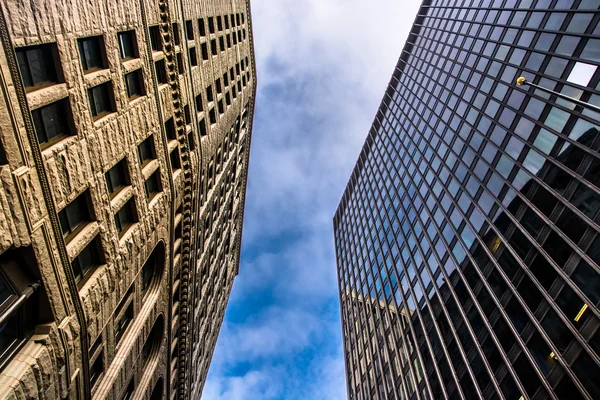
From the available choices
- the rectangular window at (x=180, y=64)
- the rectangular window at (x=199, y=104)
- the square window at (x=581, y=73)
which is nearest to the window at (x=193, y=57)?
the rectangular window at (x=199, y=104)

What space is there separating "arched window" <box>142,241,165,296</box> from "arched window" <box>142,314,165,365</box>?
12.1 feet

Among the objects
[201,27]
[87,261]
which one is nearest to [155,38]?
[201,27]

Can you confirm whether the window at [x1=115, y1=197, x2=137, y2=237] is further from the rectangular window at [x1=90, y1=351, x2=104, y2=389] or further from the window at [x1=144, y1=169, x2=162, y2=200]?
the rectangular window at [x1=90, y1=351, x2=104, y2=389]

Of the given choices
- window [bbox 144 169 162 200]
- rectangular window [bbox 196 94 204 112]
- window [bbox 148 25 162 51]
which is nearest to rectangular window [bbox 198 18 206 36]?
rectangular window [bbox 196 94 204 112]

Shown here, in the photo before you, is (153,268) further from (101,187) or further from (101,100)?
(101,100)

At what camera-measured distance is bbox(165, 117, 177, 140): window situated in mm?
22825

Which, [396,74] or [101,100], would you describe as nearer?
[101,100]

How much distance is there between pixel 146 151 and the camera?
19.9m

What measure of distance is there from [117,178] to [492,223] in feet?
85.1

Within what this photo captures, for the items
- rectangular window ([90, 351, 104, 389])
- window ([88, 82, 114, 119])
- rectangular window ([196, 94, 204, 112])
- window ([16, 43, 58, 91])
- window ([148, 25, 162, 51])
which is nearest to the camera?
window ([16, 43, 58, 91])

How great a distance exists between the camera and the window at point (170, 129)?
74.9 feet

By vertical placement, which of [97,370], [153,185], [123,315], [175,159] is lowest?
[97,370]

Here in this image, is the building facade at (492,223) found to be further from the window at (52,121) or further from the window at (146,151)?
the window at (52,121)

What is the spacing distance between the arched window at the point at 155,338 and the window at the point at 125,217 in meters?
11.0
